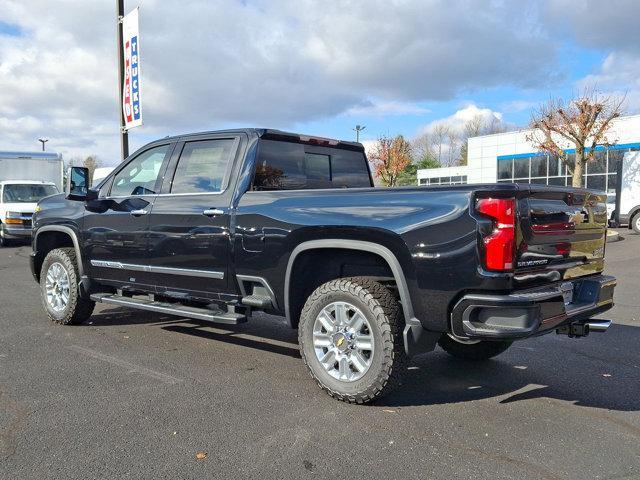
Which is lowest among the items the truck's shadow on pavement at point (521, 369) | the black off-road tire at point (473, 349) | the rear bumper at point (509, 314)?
the truck's shadow on pavement at point (521, 369)

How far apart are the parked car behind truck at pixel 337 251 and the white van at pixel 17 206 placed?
12283 millimetres

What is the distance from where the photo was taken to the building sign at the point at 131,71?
12250 millimetres

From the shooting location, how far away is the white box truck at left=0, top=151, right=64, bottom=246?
16.8 meters

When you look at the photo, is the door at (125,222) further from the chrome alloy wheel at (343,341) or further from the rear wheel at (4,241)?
the rear wheel at (4,241)

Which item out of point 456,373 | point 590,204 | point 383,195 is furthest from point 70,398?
point 590,204

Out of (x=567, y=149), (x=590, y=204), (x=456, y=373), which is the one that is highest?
(x=567, y=149)

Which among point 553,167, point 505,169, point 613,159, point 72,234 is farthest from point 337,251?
point 505,169

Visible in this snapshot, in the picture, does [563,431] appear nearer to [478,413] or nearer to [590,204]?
[478,413]

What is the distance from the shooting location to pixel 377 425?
3.61 m

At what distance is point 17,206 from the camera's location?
1689 centimetres

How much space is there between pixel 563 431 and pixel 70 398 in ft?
11.0

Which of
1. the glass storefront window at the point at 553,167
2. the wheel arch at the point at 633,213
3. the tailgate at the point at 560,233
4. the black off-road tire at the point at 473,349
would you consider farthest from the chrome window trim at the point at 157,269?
the glass storefront window at the point at 553,167

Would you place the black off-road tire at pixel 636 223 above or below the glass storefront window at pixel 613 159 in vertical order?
below

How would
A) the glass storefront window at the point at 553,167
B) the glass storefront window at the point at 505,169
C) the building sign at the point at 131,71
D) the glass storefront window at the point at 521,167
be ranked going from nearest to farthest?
the building sign at the point at 131,71 < the glass storefront window at the point at 553,167 < the glass storefront window at the point at 521,167 < the glass storefront window at the point at 505,169
